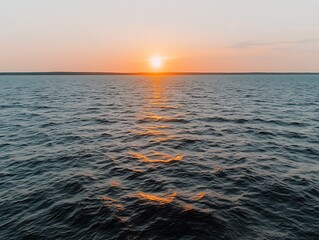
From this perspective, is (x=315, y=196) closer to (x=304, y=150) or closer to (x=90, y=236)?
(x=304, y=150)

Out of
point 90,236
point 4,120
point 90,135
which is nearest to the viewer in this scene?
point 90,236

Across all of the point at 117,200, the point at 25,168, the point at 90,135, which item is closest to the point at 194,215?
the point at 117,200

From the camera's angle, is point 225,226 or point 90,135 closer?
point 225,226

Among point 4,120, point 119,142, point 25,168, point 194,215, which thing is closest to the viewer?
point 194,215

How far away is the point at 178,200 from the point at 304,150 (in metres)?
15.3

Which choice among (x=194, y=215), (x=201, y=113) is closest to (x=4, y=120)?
(x=201, y=113)

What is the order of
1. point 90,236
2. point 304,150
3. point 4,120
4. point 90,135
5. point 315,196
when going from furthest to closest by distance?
1. point 4,120
2. point 90,135
3. point 304,150
4. point 315,196
5. point 90,236

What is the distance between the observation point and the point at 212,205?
536 inches

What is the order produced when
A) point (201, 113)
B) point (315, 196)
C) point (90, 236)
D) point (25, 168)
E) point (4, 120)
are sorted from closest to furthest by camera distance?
point (90, 236) → point (315, 196) → point (25, 168) → point (4, 120) → point (201, 113)

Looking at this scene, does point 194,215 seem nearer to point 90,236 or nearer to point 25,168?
point 90,236

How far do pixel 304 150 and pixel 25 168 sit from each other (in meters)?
24.1

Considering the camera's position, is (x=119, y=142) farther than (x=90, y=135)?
No

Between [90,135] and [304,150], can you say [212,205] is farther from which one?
[90,135]

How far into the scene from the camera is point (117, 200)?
46.7ft
